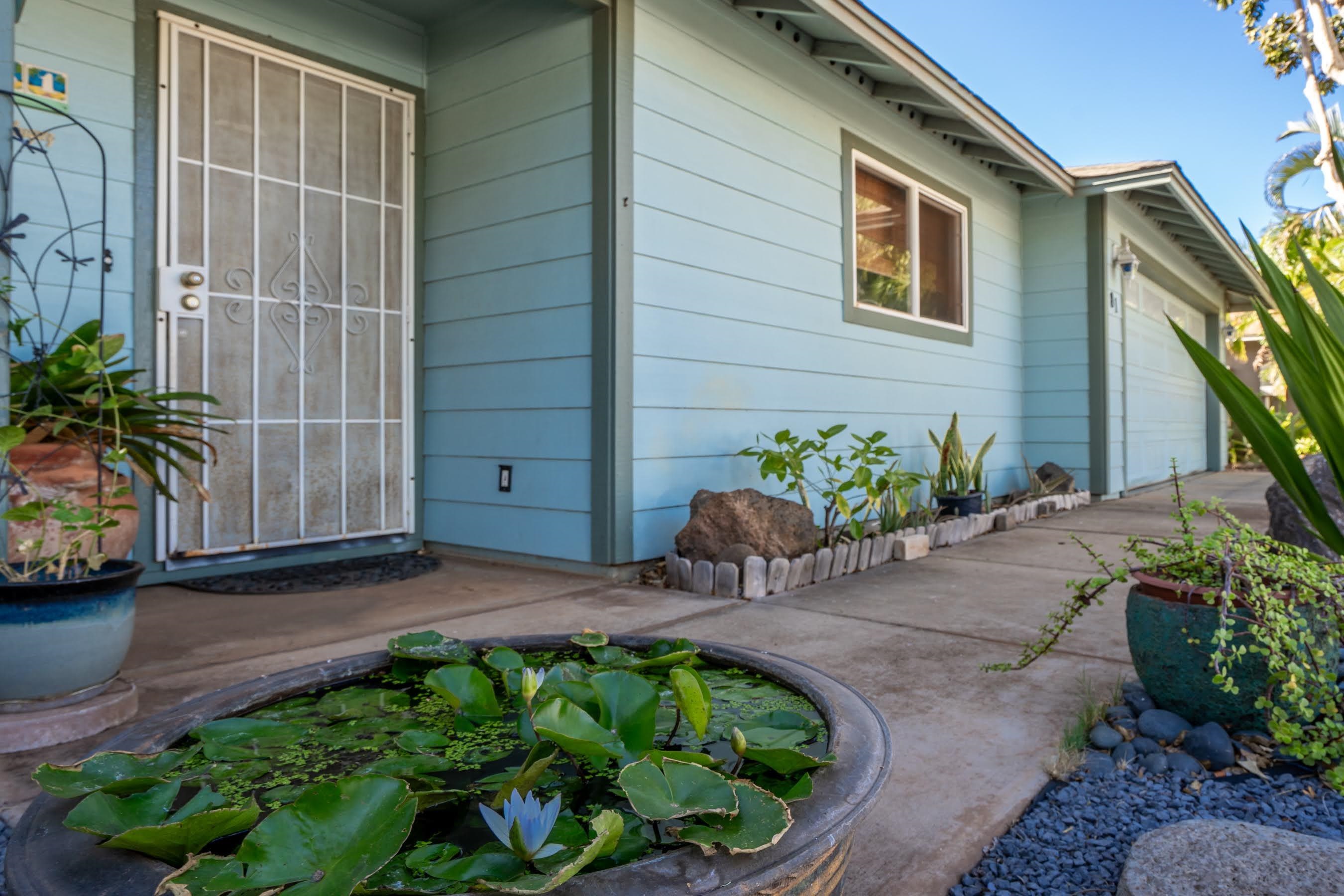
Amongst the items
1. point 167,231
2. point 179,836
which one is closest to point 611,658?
point 179,836

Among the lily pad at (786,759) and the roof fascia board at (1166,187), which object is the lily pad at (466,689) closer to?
the lily pad at (786,759)

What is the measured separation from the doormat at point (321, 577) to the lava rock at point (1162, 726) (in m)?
2.73

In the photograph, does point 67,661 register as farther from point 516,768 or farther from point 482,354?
point 482,354

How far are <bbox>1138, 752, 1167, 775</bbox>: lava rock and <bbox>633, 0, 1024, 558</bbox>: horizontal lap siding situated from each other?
2176mm

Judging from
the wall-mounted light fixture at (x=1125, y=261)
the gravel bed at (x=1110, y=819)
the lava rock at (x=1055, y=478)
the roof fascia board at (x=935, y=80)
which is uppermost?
the roof fascia board at (x=935, y=80)

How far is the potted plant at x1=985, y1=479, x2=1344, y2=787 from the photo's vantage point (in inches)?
57.0

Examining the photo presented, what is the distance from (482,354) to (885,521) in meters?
2.22

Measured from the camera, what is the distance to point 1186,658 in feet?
5.83

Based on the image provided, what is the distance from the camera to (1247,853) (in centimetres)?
111

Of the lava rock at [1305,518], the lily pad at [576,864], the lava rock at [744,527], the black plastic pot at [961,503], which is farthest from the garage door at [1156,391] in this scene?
the lily pad at [576,864]

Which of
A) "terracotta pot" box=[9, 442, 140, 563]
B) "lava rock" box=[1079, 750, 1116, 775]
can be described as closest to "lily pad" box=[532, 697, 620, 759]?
"lava rock" box=[1079, 750, 1116, 775]

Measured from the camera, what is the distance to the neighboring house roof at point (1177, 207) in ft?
21.4

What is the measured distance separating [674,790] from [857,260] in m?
4.77

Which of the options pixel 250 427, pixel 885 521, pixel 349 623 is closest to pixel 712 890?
pixel 349 623
